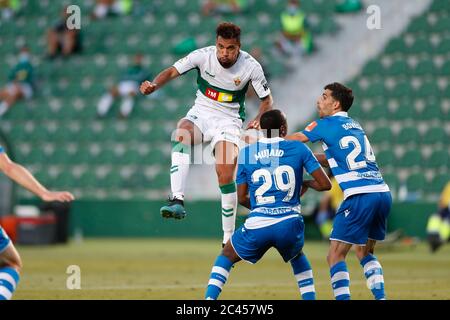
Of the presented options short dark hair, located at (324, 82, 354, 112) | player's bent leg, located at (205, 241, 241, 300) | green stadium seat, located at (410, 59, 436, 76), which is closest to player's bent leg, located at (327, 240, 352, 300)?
player's bent leg, located at (205, 241, 241, 300)

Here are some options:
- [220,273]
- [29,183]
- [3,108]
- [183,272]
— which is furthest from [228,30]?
[3,108]

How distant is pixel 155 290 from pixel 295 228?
12.8 ft

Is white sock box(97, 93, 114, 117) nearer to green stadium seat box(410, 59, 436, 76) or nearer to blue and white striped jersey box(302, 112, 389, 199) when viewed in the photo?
green stadium seat box(410, 59, 436, 76)

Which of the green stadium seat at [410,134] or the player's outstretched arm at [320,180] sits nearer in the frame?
the player's outstretched arm at [320,180]

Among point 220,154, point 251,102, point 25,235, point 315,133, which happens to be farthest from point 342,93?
point 251,102

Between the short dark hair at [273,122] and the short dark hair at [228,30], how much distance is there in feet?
4.62

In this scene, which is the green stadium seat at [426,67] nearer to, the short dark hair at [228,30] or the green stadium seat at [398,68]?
the green stadium seat at [398,68]

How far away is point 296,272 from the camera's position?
9.70 m

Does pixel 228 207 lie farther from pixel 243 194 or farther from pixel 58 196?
pixel 58 196

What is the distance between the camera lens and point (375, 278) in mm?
10180

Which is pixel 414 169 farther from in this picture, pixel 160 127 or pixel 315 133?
pixel 315 133

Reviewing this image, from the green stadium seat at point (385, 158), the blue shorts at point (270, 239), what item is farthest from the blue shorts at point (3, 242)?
the green stadium seat at point (385, 158)

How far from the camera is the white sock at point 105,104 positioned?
26172mm

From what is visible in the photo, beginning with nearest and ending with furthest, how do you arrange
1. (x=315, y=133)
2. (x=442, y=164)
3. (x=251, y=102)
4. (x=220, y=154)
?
1. (x=315, y=133)
2. (x=220, y=154)
3. (x=442, y=164)
4. (x=251, y=102)
